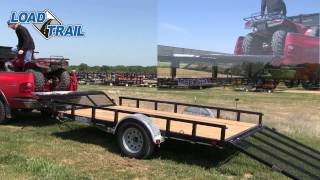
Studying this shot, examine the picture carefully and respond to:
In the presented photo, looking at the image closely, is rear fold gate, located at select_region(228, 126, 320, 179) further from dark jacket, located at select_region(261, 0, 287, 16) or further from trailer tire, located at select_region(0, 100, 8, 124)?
dark jacket, located at select_region(261, 0, 287, 16)

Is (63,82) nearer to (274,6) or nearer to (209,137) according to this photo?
(209,137)

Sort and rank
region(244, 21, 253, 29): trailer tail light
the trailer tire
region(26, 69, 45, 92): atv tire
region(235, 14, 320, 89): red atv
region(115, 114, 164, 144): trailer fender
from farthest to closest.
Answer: region(244, 21, 253, 29): trailer tail light
region(235, 14, 320, 89): red atv
the trailer tire
region(26, 69, 45, 92): atv tire
region(115, 114, 164, 144): trailer fender

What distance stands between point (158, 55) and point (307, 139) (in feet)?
107

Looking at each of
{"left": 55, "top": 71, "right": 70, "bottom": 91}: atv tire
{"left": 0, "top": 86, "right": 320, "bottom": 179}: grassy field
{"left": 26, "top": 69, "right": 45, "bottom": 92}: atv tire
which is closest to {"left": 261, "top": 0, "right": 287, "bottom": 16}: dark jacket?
{"left": 55, "top": 71, "right": 70, "bottom": 91}: atv tire

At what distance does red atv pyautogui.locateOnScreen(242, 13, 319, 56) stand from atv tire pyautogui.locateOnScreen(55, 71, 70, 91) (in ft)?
125

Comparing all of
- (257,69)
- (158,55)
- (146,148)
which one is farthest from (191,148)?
(257,69)

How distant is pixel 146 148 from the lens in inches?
280

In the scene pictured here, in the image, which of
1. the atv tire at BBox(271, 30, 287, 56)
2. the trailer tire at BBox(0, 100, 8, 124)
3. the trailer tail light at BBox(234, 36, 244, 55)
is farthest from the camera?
the trailer tail light at BBox(234, 36, 244, 55)

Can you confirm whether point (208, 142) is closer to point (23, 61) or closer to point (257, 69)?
point (23, 61)

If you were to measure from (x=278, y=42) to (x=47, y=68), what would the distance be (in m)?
39.5

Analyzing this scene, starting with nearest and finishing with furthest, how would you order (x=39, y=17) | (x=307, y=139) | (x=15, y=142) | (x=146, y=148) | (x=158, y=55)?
(x=146, y=148)
(x=15, y=142)
(x=307, y=139)
(x=39, y=17)
(x=158, y=55)

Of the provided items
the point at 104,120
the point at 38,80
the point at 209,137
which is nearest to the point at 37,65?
the point at 38,80

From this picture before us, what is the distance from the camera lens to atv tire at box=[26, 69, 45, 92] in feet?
32.2

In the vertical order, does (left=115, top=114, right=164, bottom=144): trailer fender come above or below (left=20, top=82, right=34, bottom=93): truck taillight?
below
